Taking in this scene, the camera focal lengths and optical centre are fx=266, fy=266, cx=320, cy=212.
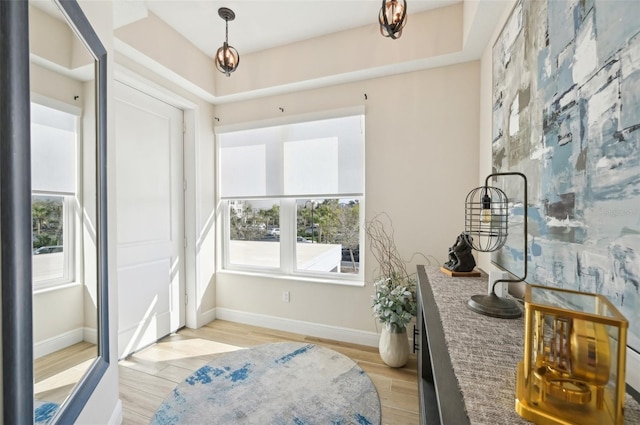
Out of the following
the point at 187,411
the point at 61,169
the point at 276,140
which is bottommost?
the point at 187,411

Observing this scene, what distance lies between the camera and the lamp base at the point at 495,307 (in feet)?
3.38

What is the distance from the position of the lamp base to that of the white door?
270cm

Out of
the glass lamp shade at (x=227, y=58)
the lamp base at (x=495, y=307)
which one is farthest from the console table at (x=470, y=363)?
the glass lamp shade at (x=227, y=58)

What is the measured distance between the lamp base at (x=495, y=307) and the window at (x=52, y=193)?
1642 millimetres

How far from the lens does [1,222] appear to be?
2.58 ft

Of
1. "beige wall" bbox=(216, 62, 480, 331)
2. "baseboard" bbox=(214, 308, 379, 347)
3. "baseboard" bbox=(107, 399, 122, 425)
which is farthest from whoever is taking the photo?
"baseboard" bbox=(214, 308, 379, 347)

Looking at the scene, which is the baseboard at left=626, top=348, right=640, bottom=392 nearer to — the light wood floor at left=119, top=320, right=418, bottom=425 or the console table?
the console table

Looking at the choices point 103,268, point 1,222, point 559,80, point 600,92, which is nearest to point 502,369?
point 600,92

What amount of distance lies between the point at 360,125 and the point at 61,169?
2.22 metres

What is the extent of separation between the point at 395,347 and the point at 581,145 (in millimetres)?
1914

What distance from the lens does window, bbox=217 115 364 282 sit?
2693mm

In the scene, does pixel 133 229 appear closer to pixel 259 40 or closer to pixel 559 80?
pixel 259 40

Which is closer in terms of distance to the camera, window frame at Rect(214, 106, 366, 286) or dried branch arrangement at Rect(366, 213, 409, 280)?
dried branch arrangement at Rect(366, 213, 409, 280)

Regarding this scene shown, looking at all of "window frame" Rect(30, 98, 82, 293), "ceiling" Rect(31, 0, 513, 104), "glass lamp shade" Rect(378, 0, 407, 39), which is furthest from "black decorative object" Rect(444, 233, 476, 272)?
"window frame" Rect(30, 98, 82, 293)
